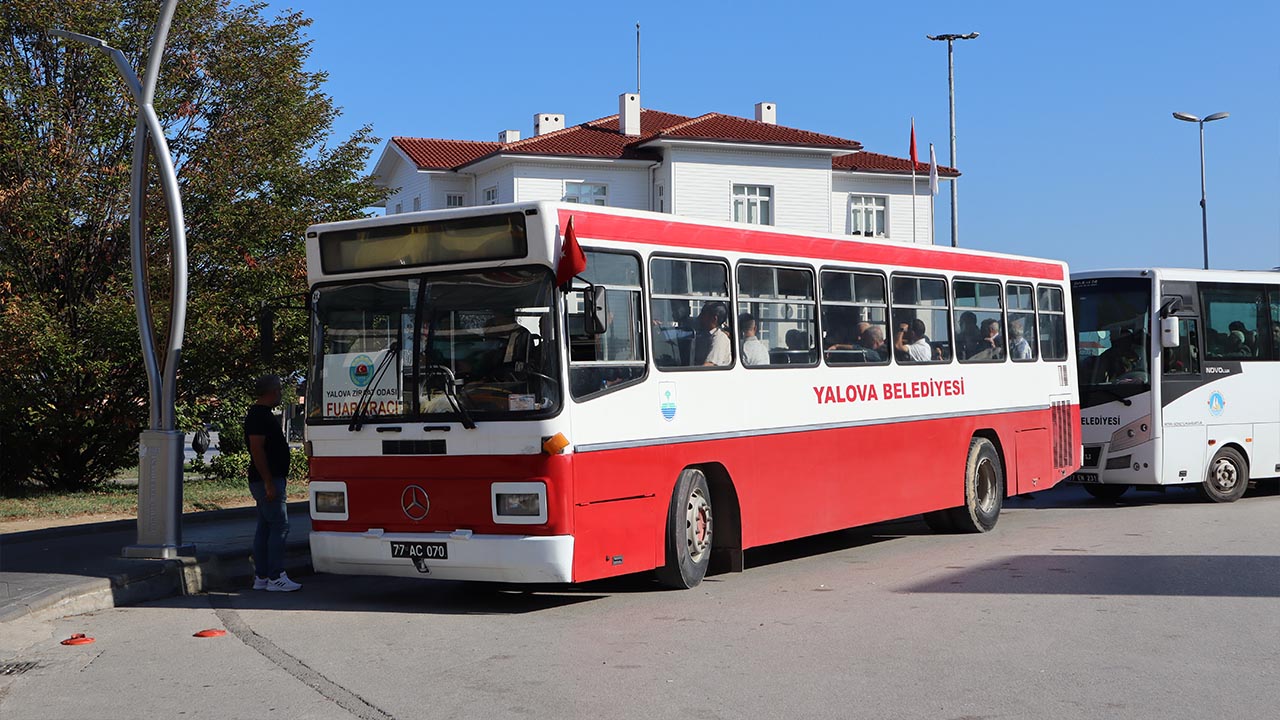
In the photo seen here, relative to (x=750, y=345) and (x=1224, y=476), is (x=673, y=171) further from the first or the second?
(x=750, y=345)

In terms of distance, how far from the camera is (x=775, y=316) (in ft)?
40.8

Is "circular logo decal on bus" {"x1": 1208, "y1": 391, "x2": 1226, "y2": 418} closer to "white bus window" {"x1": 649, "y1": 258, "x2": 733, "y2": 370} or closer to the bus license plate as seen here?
"white bus window" {"x1": 649, "y1": 258, "x2": 733, "y2": 370}

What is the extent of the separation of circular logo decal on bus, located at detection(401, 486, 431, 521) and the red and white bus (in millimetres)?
13

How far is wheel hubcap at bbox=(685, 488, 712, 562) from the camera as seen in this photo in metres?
11.4

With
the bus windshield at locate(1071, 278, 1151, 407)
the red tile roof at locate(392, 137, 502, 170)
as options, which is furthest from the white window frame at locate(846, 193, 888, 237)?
the bus windshield at locate(1071, 278, 1151, 407)

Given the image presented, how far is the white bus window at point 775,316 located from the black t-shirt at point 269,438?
12.9 ft

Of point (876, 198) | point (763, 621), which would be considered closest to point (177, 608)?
point (763, 621)

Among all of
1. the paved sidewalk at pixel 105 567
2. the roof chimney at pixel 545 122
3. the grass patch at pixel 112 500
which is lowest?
the paved sidewalk at pixel 105 567

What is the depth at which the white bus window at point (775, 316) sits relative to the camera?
12.1m

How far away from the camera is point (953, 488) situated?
1516cm

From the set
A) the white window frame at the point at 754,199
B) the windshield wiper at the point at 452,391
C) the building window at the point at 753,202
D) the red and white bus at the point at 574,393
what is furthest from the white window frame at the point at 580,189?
the windshield wiper at the point at 452,391

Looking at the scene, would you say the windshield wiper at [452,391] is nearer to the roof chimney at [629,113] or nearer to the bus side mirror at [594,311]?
the bus side mirror at [594,311]

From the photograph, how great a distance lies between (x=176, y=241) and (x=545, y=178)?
118 feet

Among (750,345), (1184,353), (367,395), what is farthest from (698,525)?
(1184,353)
